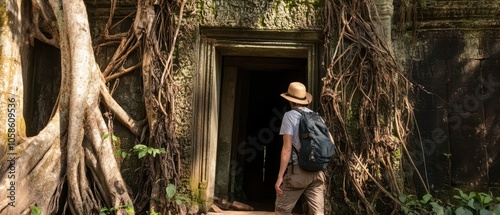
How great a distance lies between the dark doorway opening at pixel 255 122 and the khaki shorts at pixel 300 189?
1.60m

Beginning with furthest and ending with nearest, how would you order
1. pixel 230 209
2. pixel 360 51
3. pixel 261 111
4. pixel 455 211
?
pixel 261 111 → pixel 230 209 → pixel 360 51 → pixel 455 211

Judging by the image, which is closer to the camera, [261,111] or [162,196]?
[162,196]

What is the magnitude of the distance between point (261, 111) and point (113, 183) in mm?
3702

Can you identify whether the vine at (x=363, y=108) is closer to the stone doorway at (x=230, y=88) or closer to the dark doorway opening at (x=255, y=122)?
the stone doorway at (x=230, y=88)

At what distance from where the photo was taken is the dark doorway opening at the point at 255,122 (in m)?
5.20

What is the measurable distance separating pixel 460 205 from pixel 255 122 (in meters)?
3.57

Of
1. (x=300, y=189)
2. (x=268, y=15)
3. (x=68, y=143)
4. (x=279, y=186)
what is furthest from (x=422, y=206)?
(x=68, y=143)

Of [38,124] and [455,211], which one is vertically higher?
[38,124]

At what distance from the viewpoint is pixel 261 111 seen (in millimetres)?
7410

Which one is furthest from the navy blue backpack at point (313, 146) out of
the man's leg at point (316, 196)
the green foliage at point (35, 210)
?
the green foliage at point (35, 210)

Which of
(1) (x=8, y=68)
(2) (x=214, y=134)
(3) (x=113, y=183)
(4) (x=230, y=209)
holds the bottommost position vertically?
(4) (x=230, y=209)

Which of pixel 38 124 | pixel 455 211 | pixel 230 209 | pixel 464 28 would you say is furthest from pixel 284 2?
pixel 38 124

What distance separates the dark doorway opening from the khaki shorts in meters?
1.60

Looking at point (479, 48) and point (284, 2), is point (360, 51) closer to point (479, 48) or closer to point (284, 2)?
point (284, 2)
